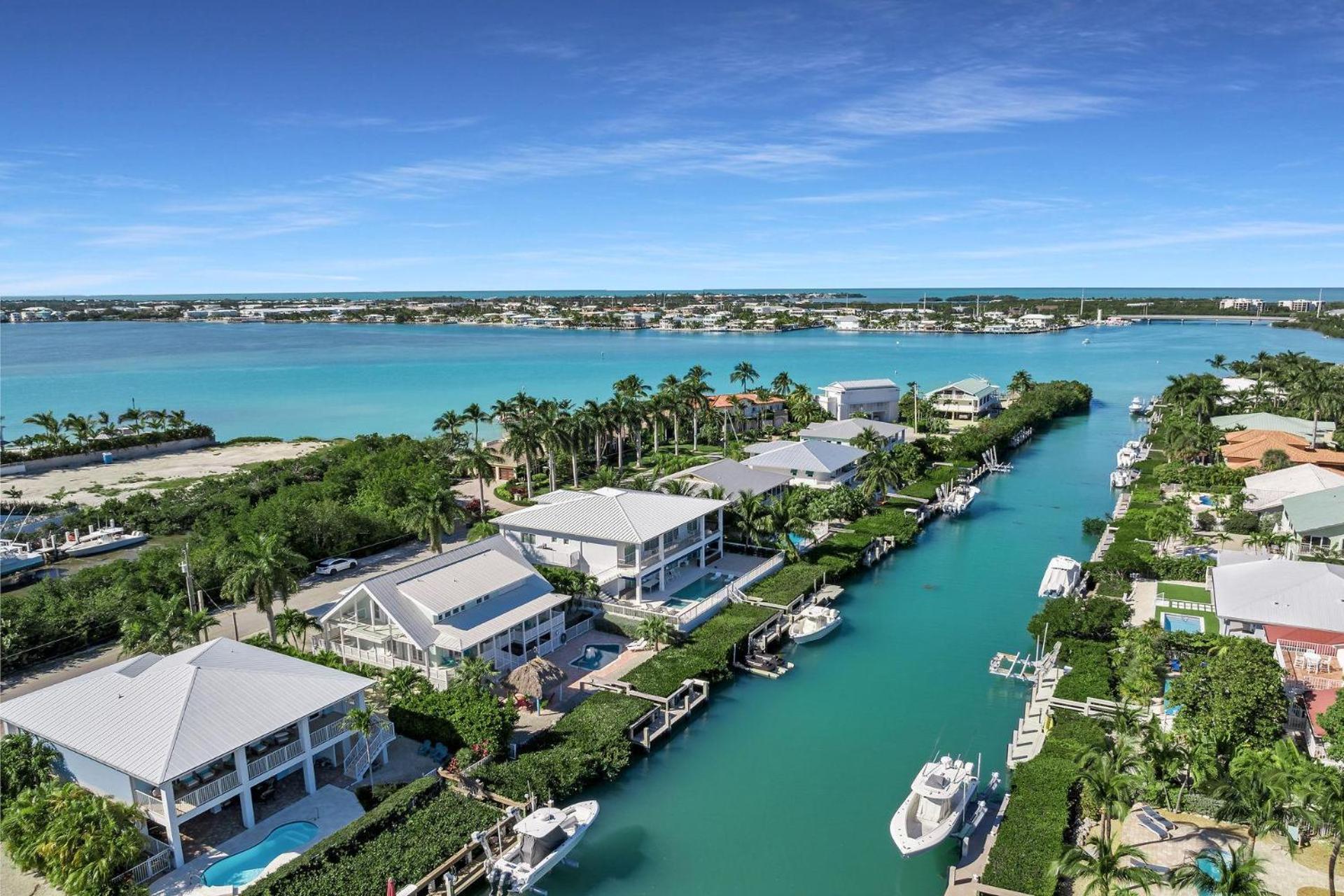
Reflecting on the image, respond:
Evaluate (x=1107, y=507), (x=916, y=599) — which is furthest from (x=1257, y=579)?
(x=1107, y=507)

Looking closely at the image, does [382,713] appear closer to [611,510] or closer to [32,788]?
[32,788]

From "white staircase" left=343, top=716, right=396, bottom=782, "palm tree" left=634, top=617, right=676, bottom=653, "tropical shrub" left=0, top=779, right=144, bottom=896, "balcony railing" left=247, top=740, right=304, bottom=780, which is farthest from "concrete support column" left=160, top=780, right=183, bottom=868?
"palm tree" left=634, top=617, right=676, bottom=653

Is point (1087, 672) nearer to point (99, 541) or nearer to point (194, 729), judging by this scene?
point (194, 729)

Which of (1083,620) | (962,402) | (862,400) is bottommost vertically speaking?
(1083,620)

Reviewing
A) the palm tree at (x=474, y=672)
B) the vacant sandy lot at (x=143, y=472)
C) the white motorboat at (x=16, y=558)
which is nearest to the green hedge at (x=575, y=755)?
the palm tree at (x=474, y=672)

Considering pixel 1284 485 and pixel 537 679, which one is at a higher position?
pixel 1284 485

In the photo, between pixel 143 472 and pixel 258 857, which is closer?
pixel 258 857

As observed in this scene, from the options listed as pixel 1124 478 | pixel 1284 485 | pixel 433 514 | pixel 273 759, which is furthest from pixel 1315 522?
pixel 273 759

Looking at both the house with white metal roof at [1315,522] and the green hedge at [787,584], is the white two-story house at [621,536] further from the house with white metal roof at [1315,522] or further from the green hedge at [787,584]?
the house with white metal roof at [1315,522]
